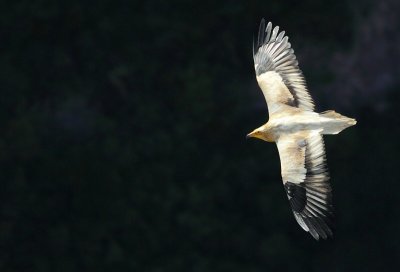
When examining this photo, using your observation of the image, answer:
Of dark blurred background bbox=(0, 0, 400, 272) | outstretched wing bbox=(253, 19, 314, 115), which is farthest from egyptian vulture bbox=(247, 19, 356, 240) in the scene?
dark blurred background bbox=(0, 0, 400, 272)

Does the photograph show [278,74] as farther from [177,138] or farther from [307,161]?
[177,138]

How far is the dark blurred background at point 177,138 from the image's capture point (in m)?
43.1

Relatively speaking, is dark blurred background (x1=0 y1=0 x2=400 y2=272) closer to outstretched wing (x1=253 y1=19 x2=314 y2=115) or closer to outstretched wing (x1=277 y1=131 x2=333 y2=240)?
outstretched wing (x1=253 y1=19 x2=314 y2=115)

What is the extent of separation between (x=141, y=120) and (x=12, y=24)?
467cm

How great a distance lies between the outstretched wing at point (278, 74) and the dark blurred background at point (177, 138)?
54.8ft

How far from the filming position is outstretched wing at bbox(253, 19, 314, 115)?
2530 centimetres

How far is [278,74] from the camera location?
25891 mm

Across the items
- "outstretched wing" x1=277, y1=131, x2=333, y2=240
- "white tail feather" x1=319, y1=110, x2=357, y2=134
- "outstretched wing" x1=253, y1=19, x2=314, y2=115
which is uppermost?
"outstretched wing" x1=253, y1=19, x2=314, y2=115

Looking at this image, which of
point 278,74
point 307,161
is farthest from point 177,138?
point 307,161

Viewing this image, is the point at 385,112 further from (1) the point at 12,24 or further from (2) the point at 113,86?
(1) the point at 12,24

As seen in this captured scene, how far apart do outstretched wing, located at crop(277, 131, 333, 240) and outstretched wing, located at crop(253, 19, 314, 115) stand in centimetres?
136

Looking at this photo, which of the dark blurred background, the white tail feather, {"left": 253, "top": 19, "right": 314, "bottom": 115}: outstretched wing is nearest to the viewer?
the white tail feather

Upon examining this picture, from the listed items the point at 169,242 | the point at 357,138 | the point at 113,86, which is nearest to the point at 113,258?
the point at 169,242

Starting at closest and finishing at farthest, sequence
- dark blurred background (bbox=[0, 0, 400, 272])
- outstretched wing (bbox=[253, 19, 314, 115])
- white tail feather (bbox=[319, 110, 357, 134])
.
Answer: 1. white tail feather (bbox=[319, 110, 357, 134])
2. outstretched wing (bbox=[253, 19, 314, 115])
3. dark blurred background (bbox=[0, 0, 400, 272])
